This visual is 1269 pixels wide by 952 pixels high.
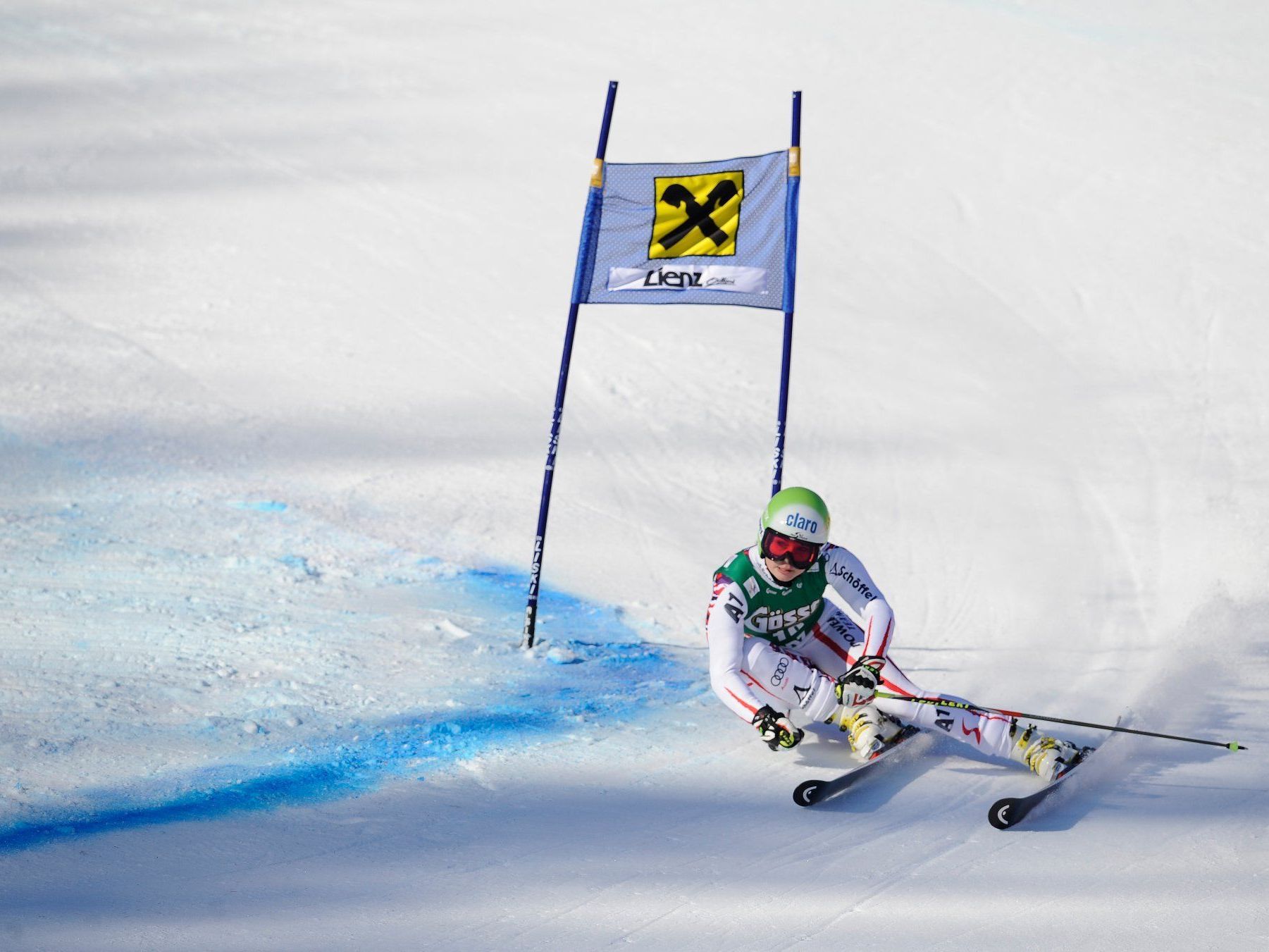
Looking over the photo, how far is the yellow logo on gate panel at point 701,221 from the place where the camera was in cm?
694

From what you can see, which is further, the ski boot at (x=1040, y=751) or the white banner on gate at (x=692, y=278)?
the white banner on gate at (x=692, y=278)

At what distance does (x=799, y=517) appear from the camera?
5898mm

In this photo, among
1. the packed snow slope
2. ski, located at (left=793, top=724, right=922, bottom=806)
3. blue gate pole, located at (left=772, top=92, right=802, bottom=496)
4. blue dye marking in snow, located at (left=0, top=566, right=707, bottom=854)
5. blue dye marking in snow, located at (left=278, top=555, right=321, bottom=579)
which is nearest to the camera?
the packed snow slope

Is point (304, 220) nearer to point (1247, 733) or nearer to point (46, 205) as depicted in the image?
point (46, 205)

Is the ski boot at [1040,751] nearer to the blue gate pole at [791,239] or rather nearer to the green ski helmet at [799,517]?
the green ski helmet at [799,517]

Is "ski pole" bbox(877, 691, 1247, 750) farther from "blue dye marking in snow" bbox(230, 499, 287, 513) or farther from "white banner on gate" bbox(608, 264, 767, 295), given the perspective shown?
"blue dye marking in snow" bbox(230, 499, 287, 513)

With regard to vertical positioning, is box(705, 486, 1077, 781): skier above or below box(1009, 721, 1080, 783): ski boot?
above

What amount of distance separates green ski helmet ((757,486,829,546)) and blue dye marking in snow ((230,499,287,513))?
4.03 metres

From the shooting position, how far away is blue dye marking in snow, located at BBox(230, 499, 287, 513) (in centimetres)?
872

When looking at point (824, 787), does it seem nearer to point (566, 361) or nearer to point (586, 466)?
point (566, 361)

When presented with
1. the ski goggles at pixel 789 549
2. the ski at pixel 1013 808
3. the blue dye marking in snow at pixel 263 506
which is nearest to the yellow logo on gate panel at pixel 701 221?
the ski goggles at pixel 789 549

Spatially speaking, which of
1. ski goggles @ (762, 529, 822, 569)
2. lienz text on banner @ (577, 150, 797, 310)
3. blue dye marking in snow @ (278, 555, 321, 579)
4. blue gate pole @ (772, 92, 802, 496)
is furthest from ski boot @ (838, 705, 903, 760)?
blue dye marking in snow @ (278, 555, 321, 579)

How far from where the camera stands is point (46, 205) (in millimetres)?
13516

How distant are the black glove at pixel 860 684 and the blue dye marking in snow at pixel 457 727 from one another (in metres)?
1.07
